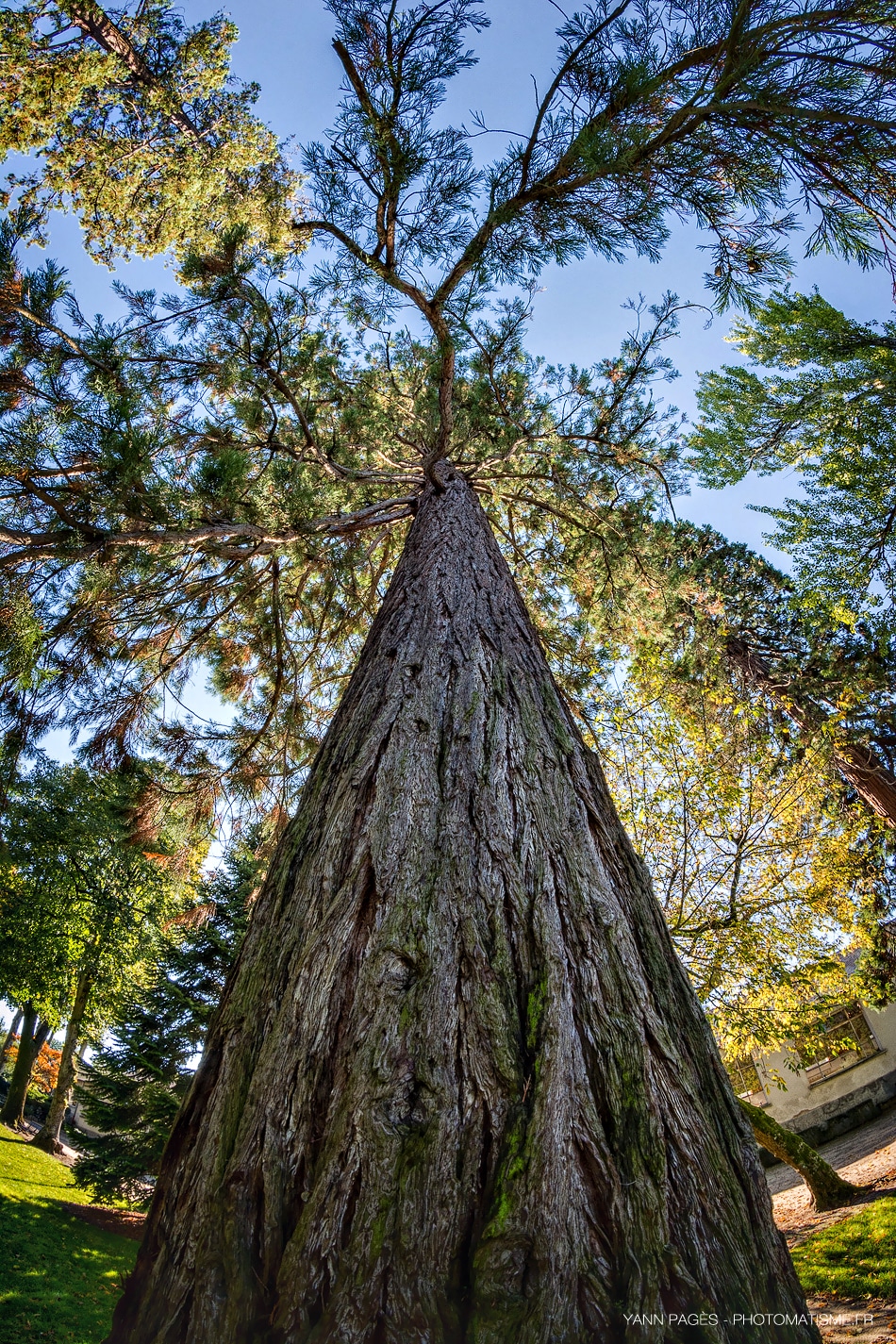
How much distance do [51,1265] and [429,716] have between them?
8.35 metres

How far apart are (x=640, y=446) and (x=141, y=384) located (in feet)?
13.2

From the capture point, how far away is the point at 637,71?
3.22 m

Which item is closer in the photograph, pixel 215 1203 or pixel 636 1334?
pixel 636 1334

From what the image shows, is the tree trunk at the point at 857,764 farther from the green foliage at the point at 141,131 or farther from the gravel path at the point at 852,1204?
the green foliage at the point at 141,131

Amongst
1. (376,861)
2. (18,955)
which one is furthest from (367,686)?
(18,955)

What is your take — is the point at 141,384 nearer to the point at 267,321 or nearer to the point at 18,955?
the point at 267,321

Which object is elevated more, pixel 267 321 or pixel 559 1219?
pixel 267 321

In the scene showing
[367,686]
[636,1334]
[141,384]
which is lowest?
[636,1334]

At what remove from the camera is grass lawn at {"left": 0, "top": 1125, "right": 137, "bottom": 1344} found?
515 centimetres

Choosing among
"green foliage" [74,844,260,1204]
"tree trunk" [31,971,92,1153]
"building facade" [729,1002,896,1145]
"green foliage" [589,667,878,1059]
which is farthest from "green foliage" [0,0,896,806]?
"tree trunk" [31,971,92,1153]

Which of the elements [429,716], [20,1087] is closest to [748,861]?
[429,716]

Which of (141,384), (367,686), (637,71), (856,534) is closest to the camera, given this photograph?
(367,686)

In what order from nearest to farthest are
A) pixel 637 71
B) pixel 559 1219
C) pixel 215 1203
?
pixel 559 1219
pixel 215 1203
pixel 637 71

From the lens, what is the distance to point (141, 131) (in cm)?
448
